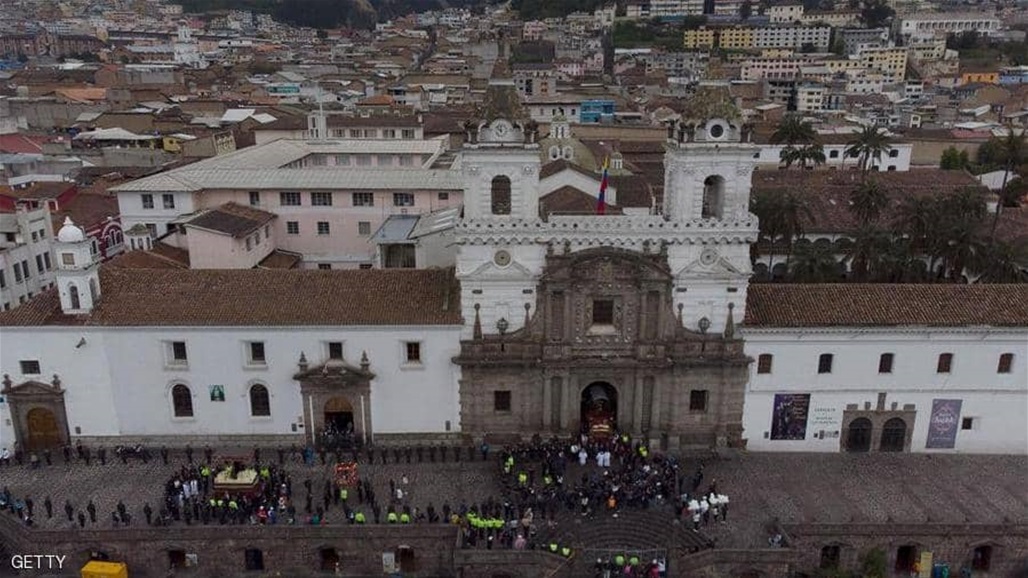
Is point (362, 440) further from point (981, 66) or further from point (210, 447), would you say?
point (981, 66)

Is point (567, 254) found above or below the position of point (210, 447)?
above

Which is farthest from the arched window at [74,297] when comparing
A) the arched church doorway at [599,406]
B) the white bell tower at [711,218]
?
the white bell tower at [711,218]

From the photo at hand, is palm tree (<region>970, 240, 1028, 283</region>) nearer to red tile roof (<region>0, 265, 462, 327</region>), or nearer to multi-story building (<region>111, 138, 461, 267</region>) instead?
red tile roof (<region>0, 265, 462, 327</region>)

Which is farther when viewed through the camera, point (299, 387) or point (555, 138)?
point (555, 138)

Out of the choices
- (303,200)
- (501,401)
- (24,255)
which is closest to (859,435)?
(501,401)

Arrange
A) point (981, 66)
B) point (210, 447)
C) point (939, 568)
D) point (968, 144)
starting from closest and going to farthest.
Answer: point (939, 568), point (210, 447), point (968, 144), point (981, 66)

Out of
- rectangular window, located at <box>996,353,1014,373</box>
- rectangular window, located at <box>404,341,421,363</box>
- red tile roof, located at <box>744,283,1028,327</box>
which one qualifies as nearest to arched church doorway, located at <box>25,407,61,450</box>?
rectangular window, located at <box>404,341,421,363</box>

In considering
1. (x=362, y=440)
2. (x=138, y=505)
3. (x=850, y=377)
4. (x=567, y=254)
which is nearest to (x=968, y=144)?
(x=850, y=377)

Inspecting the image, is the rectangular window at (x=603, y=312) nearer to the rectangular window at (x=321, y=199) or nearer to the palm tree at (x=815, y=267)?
the palm tree at (x=815, y=267)
